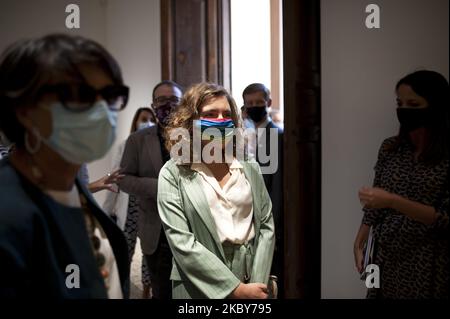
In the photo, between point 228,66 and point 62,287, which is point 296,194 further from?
point 62,287

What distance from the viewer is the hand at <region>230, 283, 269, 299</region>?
1.34m

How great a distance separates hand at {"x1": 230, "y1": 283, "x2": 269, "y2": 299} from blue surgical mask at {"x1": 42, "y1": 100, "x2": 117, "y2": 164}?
→ 66 cm

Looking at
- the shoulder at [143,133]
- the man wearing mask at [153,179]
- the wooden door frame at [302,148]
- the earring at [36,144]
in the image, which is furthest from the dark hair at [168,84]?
the earring at [36,144]

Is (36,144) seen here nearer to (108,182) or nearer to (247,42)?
(108,182)

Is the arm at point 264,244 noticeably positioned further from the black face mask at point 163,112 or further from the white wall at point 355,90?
the black face mask at point 163,112

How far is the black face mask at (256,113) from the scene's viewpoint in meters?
1.76

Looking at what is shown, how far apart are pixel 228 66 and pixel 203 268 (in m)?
0.71

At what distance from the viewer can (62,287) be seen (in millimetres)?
885

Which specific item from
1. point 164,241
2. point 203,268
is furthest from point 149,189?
point 203,268

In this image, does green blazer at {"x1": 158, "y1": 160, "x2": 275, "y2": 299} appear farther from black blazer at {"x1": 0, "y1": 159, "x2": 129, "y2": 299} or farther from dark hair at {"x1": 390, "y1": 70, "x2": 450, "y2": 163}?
dark hair at {"x1": 390, "y1": 70, "x2": 450, "y2": 163}

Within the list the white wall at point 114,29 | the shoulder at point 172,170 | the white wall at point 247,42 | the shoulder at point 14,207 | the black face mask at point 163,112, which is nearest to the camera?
the shoulder at point 14,207

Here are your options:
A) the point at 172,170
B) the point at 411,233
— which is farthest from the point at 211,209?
the point at 411,233

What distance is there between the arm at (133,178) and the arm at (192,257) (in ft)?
0.36

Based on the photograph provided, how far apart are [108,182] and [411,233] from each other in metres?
→ 0.81
